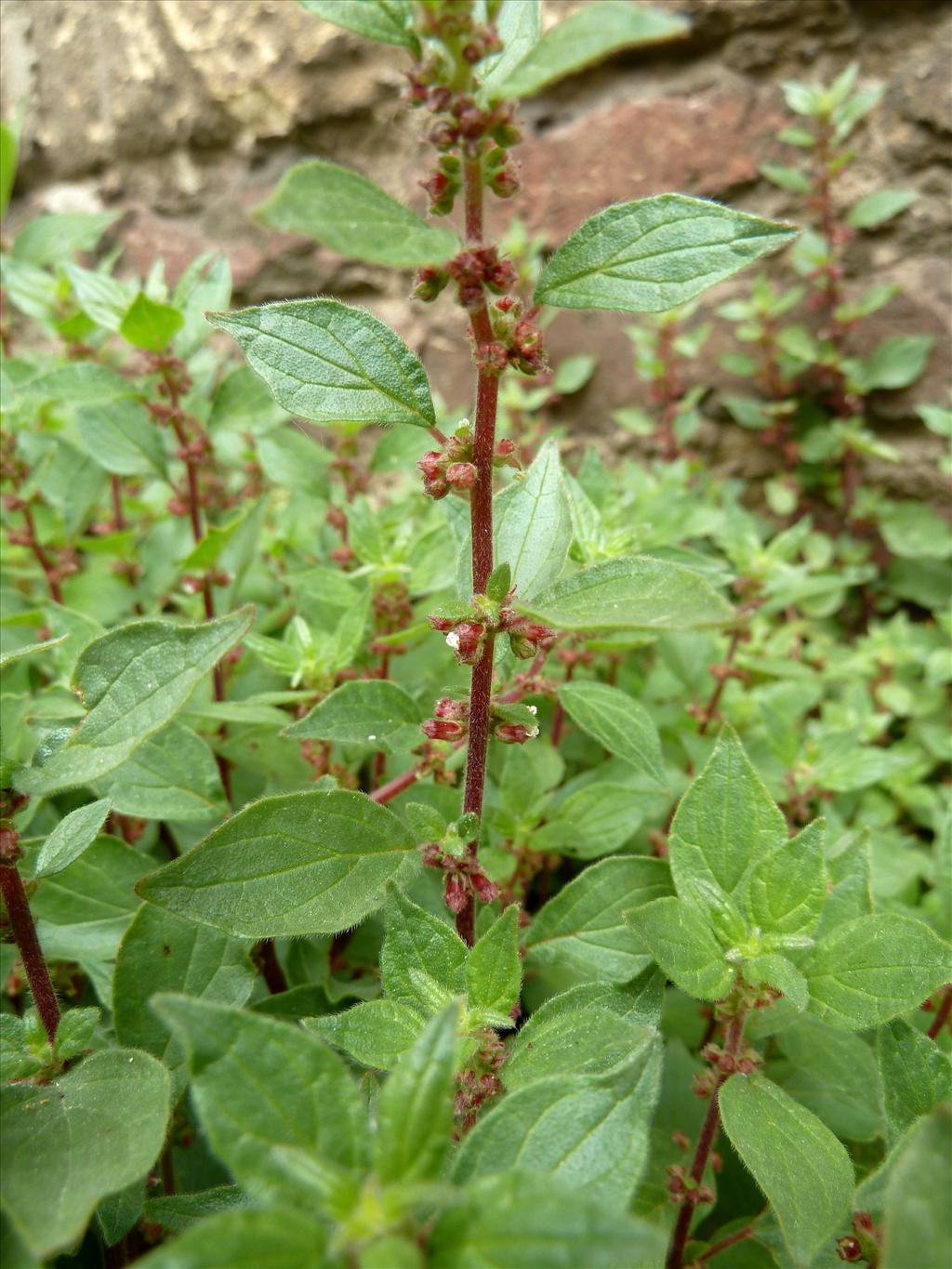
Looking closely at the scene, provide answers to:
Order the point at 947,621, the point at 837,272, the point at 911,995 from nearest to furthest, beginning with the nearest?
1. the point at 911,995
2. the point at 947,621
3. the point at 837,272

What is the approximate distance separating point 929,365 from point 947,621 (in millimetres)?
1121

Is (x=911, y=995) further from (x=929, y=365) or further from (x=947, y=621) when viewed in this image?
(x=929, y=365)

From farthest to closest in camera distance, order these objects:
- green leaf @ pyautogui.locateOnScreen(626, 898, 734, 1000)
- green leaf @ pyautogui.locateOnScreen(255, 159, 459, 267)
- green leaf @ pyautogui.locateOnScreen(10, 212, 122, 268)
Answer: green leaf @ pyautogui.locateOnScreen(10, 212, 122, 268), green leaf @ pyautogui.locateOnScreen(626, 898, 734, 1000), green leaf @ pyautogui.locateOnScreen(255, 159, 459, 267)

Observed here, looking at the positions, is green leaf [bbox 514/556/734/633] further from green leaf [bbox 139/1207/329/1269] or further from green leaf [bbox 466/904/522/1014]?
green leaf [bbox 139/1207/329/1269]

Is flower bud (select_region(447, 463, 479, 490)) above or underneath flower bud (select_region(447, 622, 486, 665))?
above

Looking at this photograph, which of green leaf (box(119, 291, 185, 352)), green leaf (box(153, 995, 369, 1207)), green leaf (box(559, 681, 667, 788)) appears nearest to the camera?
green leaf (box(153, 995, 369, 1207))

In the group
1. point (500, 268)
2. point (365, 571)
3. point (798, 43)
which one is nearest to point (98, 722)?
point (500, 268)

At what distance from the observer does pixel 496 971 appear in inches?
41.8

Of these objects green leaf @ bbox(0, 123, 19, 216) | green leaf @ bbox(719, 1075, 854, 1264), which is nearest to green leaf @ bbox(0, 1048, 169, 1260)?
green leaf @ bbox(719, 1075, 854, 1264)

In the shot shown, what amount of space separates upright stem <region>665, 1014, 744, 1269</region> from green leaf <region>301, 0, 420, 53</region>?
1205 millimetres

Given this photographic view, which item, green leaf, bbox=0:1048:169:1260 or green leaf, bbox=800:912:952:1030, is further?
green leaf, bbox=800:912:952:1030

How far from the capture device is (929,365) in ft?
10.2

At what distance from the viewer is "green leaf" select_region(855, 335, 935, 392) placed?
304cm

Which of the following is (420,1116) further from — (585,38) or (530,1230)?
(585,38)
